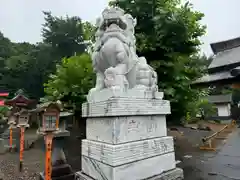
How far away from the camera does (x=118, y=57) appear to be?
2.27 metres

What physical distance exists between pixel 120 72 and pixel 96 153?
109 cm

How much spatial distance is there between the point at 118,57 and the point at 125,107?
2.30 ft

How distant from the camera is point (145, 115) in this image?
7.45 feet

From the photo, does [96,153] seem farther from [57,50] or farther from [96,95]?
[57,50]

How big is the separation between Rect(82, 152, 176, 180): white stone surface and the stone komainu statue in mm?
949

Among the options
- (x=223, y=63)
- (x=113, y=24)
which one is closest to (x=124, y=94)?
(x=113, y=24)

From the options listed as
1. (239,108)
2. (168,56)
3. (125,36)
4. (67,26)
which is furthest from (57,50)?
(239,108)

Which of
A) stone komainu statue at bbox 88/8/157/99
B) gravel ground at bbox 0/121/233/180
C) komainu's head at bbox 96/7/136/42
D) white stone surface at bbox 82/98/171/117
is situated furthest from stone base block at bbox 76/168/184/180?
komainu's head at bbox 96/7/136/42

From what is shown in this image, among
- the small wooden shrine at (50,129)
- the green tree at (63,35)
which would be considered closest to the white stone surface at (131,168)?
the small wooden shrine at (50,129)

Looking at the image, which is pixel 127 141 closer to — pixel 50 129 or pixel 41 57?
pixel 50 129

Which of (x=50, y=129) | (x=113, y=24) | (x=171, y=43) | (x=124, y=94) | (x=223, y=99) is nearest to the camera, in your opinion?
(x=124, y=94)

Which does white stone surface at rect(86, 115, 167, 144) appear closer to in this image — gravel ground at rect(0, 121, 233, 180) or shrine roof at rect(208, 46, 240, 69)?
gravel ground at rect(0, 121, 233, 180)

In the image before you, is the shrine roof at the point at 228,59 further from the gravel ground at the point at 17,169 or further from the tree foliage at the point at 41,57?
the tree foliage at the point at 41,57

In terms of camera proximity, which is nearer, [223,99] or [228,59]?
[228,59]
